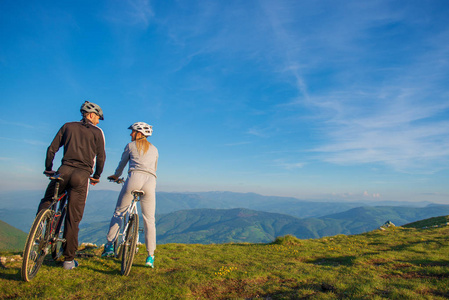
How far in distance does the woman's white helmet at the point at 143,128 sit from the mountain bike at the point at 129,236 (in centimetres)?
→ 186

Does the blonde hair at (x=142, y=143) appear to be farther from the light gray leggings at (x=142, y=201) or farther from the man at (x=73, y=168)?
the man at (x=73, y=168)

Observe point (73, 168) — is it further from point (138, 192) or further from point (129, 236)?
point (129, 236)

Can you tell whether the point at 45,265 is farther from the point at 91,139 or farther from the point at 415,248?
the point at 415,248

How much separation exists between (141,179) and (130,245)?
1921 mm

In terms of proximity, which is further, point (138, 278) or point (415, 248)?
point (415, 248)

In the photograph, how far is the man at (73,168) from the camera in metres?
6.30

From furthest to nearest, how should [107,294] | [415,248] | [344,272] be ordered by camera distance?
[415,248] < [344,272] < [107,294]

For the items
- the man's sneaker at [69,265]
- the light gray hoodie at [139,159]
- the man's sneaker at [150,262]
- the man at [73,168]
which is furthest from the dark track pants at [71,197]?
the man's sneaker at [150,262]

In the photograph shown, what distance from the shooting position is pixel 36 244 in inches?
225

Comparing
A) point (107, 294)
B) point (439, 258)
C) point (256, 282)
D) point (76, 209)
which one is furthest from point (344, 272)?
point (76, 209)

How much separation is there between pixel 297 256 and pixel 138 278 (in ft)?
26.2

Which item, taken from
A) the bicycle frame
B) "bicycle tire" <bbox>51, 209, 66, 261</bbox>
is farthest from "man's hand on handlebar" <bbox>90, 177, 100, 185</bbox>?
the bicycle frame

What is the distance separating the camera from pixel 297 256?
11586 millimetres

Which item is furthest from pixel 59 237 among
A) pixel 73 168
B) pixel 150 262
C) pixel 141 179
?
pixel 141 179
